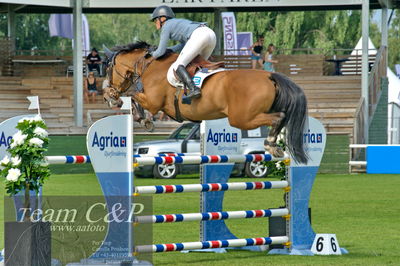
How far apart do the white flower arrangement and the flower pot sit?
1.26ft

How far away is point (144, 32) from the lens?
68938 millimetres

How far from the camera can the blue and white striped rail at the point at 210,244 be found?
866 cm

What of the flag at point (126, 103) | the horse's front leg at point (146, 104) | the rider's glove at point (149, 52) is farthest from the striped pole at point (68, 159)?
the rider's glove at point (149, 52)

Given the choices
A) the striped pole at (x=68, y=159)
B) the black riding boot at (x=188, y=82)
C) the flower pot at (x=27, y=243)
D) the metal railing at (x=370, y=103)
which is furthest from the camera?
the metal railing at (x=370, y=103)

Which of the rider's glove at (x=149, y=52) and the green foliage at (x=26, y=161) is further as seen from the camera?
the rider's glove at (x=149, y=52)

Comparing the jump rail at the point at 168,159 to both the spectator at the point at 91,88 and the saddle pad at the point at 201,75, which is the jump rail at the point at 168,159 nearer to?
the saddle pad at the point at 201,75

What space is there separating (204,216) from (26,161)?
1968 millimetres

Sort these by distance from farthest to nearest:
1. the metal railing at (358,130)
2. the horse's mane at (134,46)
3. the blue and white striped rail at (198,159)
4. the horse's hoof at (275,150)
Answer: the metal railing at (358,130)
the horse's mane at (134,46)
the horse's hoof at (275,150)
the blue and white striped rail at (198,159)

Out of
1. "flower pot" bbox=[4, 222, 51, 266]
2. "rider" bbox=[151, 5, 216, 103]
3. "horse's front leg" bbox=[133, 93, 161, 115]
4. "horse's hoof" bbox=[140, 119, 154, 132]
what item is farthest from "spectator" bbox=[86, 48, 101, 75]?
"flower pot" bbox=[4, 222, 51, 266]

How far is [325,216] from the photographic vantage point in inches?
565

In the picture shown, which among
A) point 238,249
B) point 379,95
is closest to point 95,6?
point 379,95

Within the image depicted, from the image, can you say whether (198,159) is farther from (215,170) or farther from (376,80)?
(376,80)

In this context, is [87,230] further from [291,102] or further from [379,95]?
[379,95]

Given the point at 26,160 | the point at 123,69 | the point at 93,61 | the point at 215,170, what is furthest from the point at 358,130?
the point at 26,160
